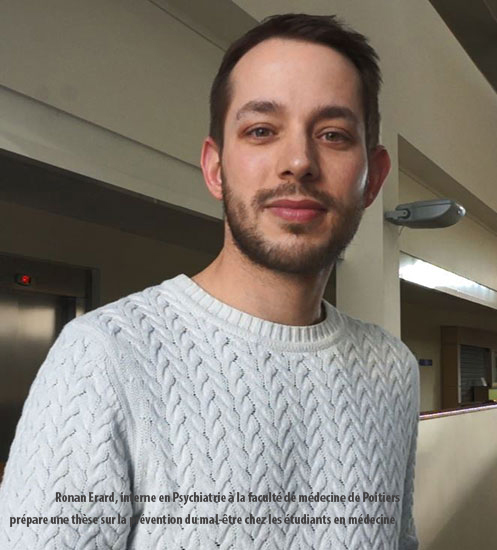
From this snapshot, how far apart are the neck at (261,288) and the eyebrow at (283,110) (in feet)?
0.64

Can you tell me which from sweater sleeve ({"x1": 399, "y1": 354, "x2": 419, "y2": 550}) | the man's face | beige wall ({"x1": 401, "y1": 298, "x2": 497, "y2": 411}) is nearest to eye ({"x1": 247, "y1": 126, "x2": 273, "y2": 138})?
the man's face

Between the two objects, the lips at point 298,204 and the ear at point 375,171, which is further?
the ear at point 375,171

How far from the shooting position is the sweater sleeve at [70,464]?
0.73 m

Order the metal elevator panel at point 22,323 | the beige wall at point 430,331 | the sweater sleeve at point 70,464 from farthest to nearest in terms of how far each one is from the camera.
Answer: the beige wall at point 430,331
the metal elevator panel at point 22,323
the sweater sleeve at point 70,464

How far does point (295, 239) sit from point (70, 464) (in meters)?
0.40

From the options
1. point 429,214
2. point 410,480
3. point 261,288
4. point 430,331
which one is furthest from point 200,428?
point 430,331

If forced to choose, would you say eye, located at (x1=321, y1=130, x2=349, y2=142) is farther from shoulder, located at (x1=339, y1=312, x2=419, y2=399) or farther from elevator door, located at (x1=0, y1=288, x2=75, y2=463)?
elevator door, located at (x1=0, y1=288, x2=75, y2=463)

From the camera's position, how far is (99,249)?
12.0 feet

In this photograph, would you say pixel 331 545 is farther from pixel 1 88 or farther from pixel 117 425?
pixel 1 88

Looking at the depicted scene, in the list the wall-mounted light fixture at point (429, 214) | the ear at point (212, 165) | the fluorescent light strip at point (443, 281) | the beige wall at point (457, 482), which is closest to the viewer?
the ear at point (212, 165)

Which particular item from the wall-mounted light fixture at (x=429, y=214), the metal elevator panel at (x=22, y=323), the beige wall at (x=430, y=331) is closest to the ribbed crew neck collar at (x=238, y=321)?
the metal elevator panel at (x=22, y=323)

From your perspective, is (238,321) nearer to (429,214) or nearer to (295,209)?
(295,209)

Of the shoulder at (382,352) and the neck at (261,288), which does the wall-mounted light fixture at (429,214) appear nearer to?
the shoulder at (382,352)

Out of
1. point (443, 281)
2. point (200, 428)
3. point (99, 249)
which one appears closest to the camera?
point (200, 428)
